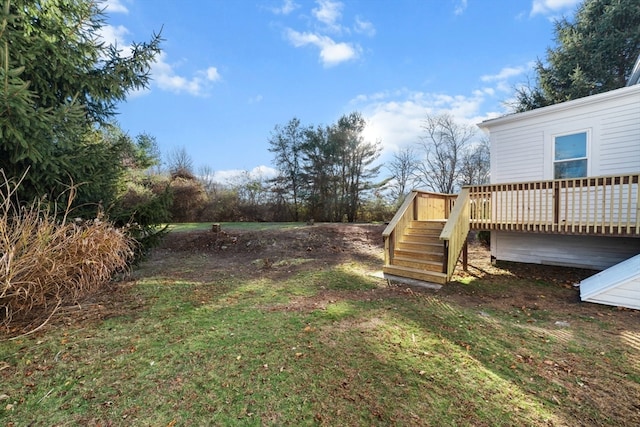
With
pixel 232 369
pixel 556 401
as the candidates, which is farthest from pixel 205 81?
pixel 556 401

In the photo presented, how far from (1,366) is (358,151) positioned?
18884mm

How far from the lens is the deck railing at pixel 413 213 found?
6680 mm

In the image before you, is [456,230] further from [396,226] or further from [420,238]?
[396,226]

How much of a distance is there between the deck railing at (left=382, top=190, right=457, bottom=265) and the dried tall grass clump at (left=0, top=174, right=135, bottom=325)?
5.41 meters

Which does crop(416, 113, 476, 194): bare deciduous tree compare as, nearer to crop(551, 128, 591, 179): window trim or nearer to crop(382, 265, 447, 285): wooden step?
crop(551, 128, 591, 179): window trim

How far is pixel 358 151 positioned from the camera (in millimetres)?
19594

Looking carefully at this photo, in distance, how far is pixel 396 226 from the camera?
6.85 metres

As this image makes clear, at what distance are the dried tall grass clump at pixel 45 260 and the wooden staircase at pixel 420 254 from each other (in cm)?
559

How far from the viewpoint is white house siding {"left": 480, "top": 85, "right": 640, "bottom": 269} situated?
6109 mm

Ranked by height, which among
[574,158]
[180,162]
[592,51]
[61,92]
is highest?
[592,51]

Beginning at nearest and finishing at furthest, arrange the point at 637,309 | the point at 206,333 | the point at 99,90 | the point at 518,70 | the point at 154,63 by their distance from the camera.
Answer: the point at 206,333
the point at 637,309
the point at 99,90
the point at 154,63
the point at 518,70

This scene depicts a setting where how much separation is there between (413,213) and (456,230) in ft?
5.80

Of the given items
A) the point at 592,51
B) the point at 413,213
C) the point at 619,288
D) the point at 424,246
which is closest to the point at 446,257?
the point at 424,246

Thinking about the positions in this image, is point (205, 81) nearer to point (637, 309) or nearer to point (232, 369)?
point (232, 369)
